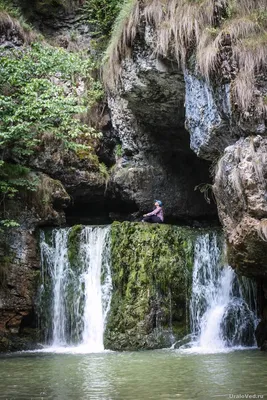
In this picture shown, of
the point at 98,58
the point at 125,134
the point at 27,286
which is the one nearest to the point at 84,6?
the point at 98,58

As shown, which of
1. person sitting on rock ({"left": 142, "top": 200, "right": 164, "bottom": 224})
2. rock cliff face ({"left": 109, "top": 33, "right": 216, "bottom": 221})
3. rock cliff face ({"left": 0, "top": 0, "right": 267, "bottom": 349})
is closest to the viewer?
rock cliff face ({"left": 0, "top": 0, "right": 267, "bottom": 349})

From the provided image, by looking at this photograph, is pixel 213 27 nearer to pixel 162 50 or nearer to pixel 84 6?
pixel 162 50

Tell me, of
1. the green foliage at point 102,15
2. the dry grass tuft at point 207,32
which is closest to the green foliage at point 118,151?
→ the dry grass tuft at point 207,32

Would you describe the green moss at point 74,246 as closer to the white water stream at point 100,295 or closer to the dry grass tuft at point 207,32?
the white water stream at point 100,295

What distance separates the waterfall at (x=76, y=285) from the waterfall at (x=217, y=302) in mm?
2092

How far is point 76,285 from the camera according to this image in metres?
12.8

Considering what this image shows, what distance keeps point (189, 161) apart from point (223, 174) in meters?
6.11

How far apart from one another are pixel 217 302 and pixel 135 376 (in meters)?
5.10

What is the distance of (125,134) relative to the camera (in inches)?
587

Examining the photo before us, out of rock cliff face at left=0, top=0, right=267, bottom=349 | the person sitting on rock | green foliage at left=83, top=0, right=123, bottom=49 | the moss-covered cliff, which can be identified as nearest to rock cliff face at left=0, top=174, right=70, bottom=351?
rock cliff face at left=0, top=0, right=267, bottom=349

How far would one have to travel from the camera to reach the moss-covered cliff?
38.3 feet

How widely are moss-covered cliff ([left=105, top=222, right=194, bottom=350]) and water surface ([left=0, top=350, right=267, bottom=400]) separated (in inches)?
58.1

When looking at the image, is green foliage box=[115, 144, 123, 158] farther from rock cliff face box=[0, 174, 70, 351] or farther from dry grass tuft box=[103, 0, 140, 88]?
dry grass tuft box=[103, 0, 140, 88]

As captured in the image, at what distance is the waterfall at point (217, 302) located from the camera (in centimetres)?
1122
